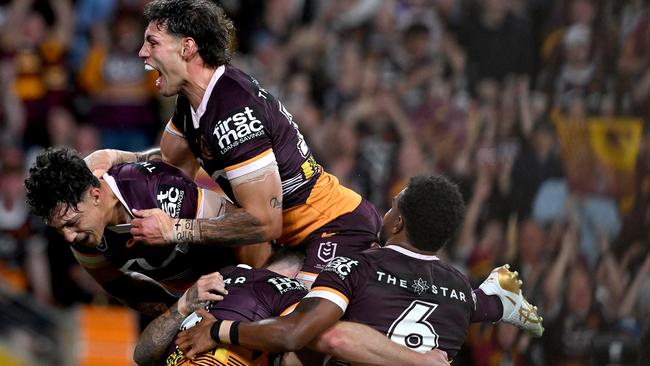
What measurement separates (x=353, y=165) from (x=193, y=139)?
4750 mm

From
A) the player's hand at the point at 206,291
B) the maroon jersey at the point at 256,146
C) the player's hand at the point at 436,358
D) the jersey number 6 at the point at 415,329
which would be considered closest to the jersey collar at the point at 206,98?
the maroon jersey at the point at 256,146

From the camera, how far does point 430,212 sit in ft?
17.8

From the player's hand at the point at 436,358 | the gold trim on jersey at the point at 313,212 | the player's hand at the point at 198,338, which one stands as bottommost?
the player's hand at the point at 436,358

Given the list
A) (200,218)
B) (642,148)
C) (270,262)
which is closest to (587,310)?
(642,148)

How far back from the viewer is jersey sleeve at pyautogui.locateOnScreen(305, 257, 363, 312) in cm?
526

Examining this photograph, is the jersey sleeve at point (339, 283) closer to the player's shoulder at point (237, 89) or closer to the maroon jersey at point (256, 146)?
the maroon jersey at point (256, 146)

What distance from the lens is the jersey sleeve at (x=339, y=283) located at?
5258mm

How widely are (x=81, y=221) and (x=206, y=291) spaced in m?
Answer: 0.68

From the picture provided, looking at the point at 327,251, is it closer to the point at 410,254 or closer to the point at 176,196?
the point at 410,254

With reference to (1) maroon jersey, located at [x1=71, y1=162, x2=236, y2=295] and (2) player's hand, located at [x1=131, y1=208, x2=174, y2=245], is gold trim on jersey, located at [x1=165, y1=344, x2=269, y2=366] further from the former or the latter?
(1) maroon jersey, located at [x1=71, y1=162, x2=236, y2=295]

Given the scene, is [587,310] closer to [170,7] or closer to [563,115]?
[563,115]

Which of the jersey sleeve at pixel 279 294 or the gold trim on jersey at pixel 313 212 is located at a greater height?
Answer: the gold trim on jersey at pixel 313 212

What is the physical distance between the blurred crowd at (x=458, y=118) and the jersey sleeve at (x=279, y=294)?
252cm

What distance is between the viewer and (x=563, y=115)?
28.5ft
